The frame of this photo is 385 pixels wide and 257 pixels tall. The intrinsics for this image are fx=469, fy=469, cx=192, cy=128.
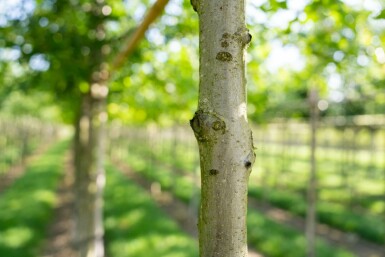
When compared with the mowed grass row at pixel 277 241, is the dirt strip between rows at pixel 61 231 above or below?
below

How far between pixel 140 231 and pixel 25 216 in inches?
103

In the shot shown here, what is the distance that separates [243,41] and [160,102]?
1007cm

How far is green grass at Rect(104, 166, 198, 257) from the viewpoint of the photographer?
6684mm

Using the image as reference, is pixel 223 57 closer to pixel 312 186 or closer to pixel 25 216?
pixel 312 186

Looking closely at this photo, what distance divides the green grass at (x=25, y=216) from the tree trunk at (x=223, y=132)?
629cm

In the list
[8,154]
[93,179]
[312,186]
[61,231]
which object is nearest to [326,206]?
[312,186]

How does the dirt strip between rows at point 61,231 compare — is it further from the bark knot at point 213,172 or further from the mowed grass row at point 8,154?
the bark knot at point 213,172

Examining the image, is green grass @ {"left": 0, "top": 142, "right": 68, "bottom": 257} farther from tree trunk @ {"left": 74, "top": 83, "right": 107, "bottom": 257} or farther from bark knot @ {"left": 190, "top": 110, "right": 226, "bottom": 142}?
bark knot @ {"left": 190, "top": 110, "right": 226, "bottom": 142}

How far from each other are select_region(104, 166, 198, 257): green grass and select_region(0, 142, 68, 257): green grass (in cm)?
121

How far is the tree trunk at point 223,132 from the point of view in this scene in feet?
3.46

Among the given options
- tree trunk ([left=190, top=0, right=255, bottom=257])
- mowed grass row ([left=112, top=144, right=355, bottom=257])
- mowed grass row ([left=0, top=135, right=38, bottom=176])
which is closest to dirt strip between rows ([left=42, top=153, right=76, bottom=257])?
mowed grass row ([left=112, top=144, right=355, bottom=257])

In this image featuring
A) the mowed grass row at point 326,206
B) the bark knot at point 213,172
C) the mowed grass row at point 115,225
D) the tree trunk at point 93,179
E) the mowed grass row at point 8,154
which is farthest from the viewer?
the mowed grass row at point 8,154

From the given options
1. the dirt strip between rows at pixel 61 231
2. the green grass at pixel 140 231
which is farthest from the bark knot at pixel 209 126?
the dirt strip between rows at pixel 61 231

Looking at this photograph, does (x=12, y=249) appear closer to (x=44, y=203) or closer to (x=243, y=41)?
(x=44, y=203)
